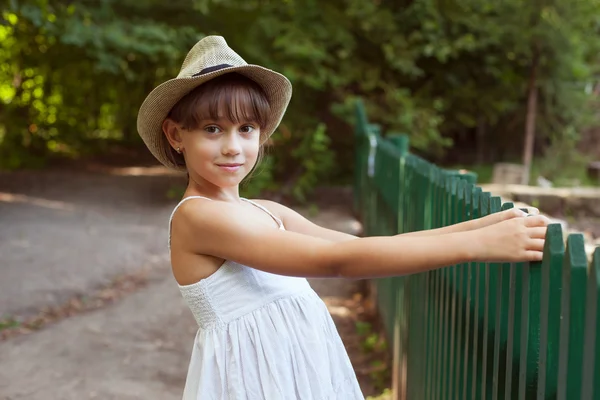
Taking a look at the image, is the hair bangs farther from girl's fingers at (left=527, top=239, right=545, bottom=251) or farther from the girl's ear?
girl's fingers at (left=527, top=239, right=545, bottom=251)

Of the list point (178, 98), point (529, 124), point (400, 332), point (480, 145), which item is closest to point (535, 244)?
point (178, 98)

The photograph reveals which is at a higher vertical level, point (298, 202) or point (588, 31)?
point (588, 31)

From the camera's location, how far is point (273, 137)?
1179cm

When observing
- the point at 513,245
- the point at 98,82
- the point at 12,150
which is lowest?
the point at 513,245

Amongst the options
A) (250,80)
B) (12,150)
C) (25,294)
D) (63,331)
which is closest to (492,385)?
(250,80)

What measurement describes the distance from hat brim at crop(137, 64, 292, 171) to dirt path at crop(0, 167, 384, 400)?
2.52 m

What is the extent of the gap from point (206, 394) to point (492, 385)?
73cm

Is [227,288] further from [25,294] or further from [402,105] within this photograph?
[402,105]

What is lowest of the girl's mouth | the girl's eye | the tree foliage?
the girl's mouth

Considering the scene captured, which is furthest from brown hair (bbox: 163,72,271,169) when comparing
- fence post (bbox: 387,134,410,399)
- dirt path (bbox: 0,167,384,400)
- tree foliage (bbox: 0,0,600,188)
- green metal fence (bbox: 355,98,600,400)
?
tree foliage (bbox: 0,0,600,188)

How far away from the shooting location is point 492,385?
6.34ft

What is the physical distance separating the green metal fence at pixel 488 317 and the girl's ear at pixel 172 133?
838mm

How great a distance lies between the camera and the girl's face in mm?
1926

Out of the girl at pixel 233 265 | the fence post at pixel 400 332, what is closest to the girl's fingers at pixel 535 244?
the girl at pixel 233 265
